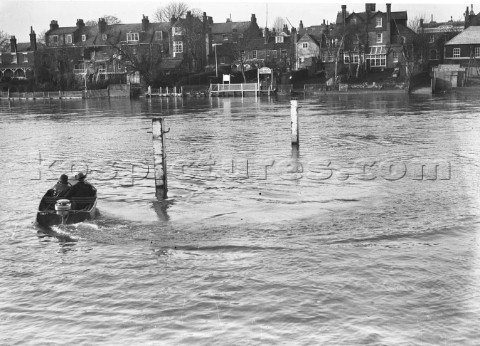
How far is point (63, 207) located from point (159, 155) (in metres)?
5.75

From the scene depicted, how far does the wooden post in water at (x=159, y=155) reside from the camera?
24.4m

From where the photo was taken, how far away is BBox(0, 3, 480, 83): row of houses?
380 feet

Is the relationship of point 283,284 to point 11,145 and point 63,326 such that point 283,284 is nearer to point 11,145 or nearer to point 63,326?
point 63,326

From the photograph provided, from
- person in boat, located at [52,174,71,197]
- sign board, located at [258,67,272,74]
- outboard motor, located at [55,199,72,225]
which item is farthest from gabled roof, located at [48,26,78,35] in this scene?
outboard motor, located at [55,199,72,225]

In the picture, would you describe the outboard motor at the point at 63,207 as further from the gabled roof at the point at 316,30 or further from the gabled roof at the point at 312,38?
the gabled roof at the point at 316,30

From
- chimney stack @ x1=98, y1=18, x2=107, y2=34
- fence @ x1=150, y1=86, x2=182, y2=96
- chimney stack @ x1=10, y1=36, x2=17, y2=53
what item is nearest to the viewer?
fence @ x1=150, y1=86, x2=182, y2=96

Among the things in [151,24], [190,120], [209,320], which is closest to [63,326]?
[209,320]

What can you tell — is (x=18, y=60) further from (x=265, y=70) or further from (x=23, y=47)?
(x=265, y=70)

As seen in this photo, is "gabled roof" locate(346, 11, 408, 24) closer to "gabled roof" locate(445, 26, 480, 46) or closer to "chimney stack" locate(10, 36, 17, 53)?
"gabled roof" locate(445, 26, 480, 46)

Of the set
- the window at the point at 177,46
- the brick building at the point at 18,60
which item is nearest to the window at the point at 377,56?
the window at the point at 177,46

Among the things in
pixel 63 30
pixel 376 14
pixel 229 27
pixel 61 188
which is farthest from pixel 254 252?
pixel 63 30

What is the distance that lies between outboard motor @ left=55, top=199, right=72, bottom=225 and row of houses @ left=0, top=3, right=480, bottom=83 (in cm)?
9180

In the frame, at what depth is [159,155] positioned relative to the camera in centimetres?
2478

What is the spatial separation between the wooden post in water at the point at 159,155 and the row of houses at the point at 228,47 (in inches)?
3398
